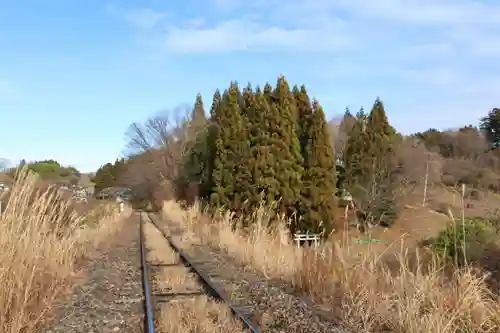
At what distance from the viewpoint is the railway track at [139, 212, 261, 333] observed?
590cm

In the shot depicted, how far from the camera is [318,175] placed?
25.7 m

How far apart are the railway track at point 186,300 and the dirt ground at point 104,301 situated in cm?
21

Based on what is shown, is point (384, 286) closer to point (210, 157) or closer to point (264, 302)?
point (264, 302)

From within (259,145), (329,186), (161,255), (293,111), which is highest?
(293,111)

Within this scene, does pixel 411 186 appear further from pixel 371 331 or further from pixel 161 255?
pixel 371 331

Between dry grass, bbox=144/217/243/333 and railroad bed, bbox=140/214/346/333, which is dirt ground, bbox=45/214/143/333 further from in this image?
railroad bed, bbox=140/214/346/333

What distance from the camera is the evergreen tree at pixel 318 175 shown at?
81.4 ft

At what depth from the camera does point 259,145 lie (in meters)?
24.6

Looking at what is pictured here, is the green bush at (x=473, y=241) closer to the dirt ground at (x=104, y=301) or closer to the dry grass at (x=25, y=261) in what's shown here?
the dirt ground at (x=104, y=301)

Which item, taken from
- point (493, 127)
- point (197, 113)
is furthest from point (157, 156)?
point (493, 127)

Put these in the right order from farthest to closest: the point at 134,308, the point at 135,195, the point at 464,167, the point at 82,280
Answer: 1. the point at 135,195
2. the point at 464,167
3. the point at 82,280
4. the point at 134,308

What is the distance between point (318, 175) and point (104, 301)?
1870cm

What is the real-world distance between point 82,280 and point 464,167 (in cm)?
5485

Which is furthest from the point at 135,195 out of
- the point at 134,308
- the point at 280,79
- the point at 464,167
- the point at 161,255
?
the point at 134,308
